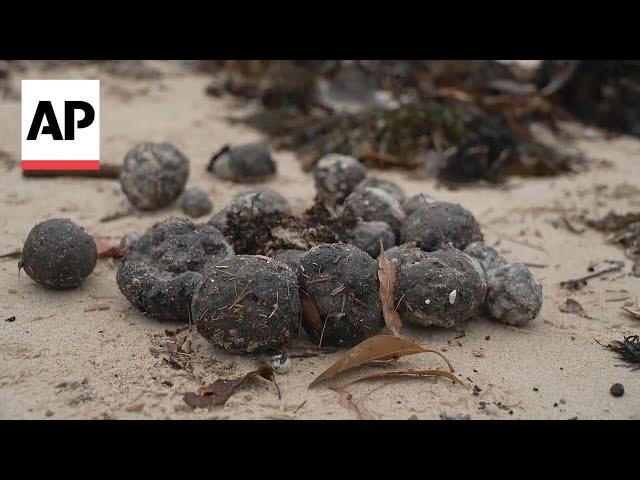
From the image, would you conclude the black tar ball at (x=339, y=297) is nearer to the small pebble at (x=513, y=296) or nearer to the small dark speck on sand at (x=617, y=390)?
the small pebble at (x=513, y=296)

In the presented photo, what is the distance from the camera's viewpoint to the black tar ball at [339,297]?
367cm

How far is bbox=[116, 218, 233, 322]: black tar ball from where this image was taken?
3.87m

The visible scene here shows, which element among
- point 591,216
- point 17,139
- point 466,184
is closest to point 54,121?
point 17,139

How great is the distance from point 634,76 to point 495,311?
5887 mm

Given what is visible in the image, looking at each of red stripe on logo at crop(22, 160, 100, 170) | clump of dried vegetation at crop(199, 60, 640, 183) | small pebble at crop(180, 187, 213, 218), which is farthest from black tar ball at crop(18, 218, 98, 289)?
clump of dried vegetation at crop(199, 60, 640, 183)

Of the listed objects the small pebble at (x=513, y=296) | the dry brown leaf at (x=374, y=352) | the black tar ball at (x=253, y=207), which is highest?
the black tar ball at (x=253, y=207)

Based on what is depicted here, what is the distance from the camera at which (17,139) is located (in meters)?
7.08

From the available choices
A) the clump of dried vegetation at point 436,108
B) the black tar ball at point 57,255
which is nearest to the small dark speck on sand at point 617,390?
the black tar ball at point 57,255

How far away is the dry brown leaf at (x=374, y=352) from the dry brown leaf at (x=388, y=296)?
0.18m

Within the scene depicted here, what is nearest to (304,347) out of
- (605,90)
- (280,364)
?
(280,364)


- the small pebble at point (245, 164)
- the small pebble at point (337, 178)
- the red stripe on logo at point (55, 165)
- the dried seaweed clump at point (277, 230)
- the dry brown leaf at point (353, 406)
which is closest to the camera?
the dry brown leaf at point (353, 406)

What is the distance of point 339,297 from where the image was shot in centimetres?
368

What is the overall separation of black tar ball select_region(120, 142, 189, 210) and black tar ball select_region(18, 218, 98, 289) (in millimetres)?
1416

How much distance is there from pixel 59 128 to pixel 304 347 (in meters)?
3.23
